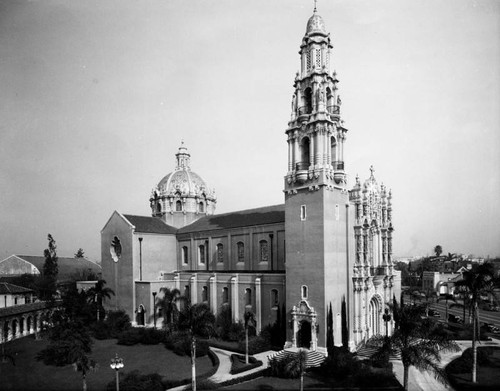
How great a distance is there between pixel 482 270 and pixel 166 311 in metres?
36.3

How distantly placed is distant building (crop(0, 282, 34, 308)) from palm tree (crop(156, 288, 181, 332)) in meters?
20.8

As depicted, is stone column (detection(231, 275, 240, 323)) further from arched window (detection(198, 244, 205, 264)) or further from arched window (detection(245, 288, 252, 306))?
arched window (detection(198, 244, 205, 264))

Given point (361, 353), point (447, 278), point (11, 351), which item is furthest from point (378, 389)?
point (447, 278)

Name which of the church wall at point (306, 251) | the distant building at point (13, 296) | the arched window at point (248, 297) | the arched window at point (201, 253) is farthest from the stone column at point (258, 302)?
the distant building at point (13, 296)

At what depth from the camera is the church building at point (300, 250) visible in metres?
37.5

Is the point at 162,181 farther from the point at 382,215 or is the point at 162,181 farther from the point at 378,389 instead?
the point at 378,389

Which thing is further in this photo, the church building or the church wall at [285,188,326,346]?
the church building

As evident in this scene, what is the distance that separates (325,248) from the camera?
36656mm

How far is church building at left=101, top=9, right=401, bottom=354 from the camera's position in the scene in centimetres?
3750

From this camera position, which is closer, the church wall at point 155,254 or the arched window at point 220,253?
the arched window at point 220,253

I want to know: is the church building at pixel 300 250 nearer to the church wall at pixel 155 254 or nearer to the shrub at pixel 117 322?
the church wall at pixel 155 254

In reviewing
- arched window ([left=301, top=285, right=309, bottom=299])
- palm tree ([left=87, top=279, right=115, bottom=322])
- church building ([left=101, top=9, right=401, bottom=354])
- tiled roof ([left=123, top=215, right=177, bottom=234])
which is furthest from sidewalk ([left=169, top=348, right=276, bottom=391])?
tiled roof ([left=123, top=215, right=177, bottom=234])

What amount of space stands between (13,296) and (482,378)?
56348mm

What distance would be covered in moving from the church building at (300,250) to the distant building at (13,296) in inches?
434
